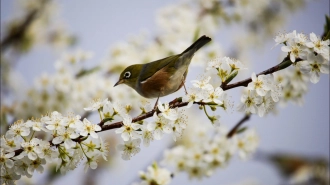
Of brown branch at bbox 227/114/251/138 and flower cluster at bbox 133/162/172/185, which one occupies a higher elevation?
brown branch at bbox 227/114/251/138

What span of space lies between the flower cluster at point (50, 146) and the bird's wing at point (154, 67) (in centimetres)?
74

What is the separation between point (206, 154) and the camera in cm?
406

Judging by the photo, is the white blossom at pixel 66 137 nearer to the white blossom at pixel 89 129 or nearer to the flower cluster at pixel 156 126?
the white blossom at pixel 89 129

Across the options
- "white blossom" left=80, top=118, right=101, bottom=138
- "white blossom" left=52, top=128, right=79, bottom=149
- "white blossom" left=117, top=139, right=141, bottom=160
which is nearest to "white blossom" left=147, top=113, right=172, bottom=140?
"white blossom" left=117, top=139, right=141, bottom=160

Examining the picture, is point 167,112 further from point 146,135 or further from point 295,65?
point 295,65

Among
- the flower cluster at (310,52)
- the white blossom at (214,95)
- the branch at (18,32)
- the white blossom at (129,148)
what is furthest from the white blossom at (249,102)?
the branch at (18,32)

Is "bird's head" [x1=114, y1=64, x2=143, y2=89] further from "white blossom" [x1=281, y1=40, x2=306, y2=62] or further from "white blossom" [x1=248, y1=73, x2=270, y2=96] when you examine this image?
"white blossom" [x1=281, y1=40, x2=306, y2=62]

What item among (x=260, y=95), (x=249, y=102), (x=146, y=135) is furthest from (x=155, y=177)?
(x=260, y=95)

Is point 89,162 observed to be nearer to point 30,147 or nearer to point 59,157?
point 59,157

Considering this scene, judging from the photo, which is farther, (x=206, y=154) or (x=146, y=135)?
(x=206, y=154)

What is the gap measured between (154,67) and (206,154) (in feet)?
4.58

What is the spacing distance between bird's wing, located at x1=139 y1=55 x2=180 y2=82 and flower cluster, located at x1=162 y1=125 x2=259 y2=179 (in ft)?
3.93

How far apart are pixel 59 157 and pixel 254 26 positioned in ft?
16.7

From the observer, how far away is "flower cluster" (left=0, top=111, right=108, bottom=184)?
7.87ft
